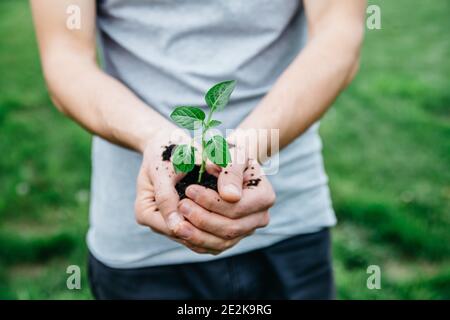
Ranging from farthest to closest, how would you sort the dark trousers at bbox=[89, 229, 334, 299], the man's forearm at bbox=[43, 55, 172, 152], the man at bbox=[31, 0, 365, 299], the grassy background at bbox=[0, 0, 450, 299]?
the grassy background at bbox=[0, 0, 450, 299] < the dark trousers at bbox=[89, 229, 334, 299] < the man's forearm at bbox=[43, 55, 172, 152] < the man at bbox=[31, 0, 365, 299]

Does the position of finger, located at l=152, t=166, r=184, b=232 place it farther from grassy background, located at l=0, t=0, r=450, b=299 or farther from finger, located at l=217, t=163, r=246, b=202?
grassy background, located at l=0, t=0, r=450, b=299

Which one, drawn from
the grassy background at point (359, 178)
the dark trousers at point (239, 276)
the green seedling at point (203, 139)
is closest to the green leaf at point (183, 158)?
the green seedling at point (203, 139)

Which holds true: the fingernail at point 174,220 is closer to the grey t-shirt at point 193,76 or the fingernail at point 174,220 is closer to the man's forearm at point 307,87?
the man's forearm at point 307,87

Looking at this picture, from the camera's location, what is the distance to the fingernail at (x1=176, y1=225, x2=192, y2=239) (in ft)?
4.94

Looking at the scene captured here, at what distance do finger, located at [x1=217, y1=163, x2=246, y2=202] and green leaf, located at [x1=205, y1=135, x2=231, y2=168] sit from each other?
1.8 inches

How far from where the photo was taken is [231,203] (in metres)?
1.51

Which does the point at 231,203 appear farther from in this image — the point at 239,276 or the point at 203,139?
the point at 239,276

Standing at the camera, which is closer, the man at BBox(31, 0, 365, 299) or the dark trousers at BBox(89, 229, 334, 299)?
the man at BBox(31, 0, 365, 299)

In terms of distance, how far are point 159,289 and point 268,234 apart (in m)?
0.36

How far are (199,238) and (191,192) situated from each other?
11 centimetres

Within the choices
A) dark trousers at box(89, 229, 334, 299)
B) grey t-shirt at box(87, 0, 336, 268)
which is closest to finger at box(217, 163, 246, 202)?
Result: grey t-shirt at box(87, 0, 336, 268)

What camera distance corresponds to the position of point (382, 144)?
14.1 ft

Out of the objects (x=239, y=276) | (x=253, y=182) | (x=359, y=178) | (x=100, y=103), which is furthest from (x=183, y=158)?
(x=359, y=178)
